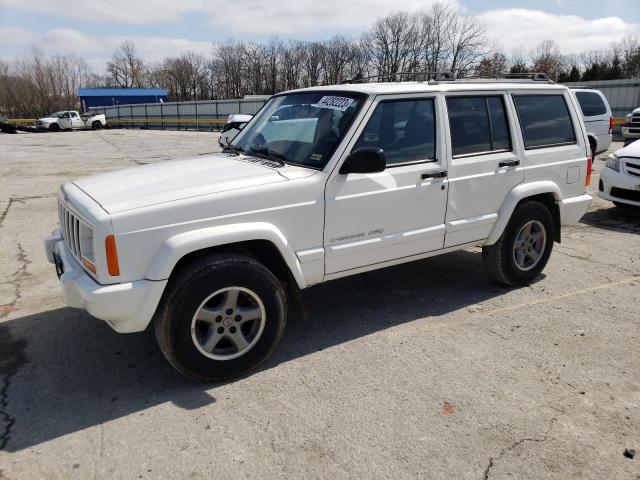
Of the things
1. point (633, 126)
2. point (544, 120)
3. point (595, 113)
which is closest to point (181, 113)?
point (633, 126)

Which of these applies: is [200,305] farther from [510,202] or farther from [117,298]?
[510,202]

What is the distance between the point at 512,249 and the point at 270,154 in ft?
8.38

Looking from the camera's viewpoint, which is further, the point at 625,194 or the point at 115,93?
the point at 115,93

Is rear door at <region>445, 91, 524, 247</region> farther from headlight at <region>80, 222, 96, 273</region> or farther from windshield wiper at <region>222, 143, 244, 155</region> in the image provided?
headlight at <region>80, 222, 96, 273</region>

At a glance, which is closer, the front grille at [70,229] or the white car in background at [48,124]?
the front grille at [70,229]

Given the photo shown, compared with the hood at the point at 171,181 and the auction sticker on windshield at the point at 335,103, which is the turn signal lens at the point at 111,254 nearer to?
the hood at the point at 171,181

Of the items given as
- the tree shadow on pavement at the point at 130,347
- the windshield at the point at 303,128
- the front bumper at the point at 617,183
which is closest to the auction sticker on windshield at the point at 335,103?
the windshield at the point at 303,128

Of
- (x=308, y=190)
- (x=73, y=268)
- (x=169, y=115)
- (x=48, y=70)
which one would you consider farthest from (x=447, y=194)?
(x=48, y=70)

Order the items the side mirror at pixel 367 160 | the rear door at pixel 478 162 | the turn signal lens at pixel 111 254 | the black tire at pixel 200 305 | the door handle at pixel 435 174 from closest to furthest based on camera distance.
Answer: the turn signal lens at pixel 111 254 < the black tire at pixel 200 305 < the side mirror at pixel 367 160 < the door handle at pixel 435 174 < the rear door at pixel 478 162

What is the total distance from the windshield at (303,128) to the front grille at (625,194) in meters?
5.88

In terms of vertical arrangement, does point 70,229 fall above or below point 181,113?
above

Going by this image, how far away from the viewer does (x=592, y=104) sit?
13.5 metres

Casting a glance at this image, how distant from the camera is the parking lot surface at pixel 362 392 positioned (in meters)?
2.62

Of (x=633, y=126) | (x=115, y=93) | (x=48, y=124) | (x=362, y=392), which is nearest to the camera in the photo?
(x=362, y=392)
